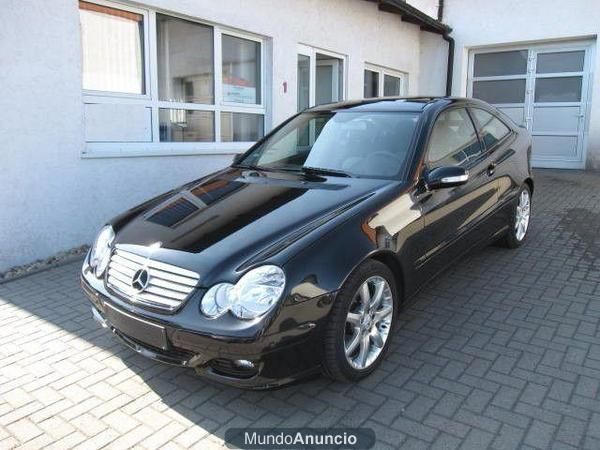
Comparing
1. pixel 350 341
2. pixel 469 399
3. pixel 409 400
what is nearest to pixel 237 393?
pixel 350 341

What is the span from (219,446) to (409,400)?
1045 millimetres

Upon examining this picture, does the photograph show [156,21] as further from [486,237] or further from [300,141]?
[486,237]

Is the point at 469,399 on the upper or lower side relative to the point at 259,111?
lower

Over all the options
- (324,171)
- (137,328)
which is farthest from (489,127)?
(137,328)

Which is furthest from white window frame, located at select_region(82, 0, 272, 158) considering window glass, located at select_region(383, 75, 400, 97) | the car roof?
window glass, located at select_region(383, 75, 400, 97)

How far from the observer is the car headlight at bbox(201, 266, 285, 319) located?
8.48 ft

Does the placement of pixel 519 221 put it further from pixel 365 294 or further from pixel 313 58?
pixel 313 58

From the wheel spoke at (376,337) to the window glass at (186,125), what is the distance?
4.40 metres

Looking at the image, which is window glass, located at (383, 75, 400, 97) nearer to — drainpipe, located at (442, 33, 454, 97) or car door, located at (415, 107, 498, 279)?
drainpipe, located at (442, 33, 454, 97)

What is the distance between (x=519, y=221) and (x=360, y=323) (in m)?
3.31

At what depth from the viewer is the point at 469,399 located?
115 inches

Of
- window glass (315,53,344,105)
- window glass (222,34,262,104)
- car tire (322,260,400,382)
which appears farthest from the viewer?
window glass (315,53,344,105)

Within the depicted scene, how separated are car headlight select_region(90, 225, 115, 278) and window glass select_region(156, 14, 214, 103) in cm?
357

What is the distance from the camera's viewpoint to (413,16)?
1122 centimetres
